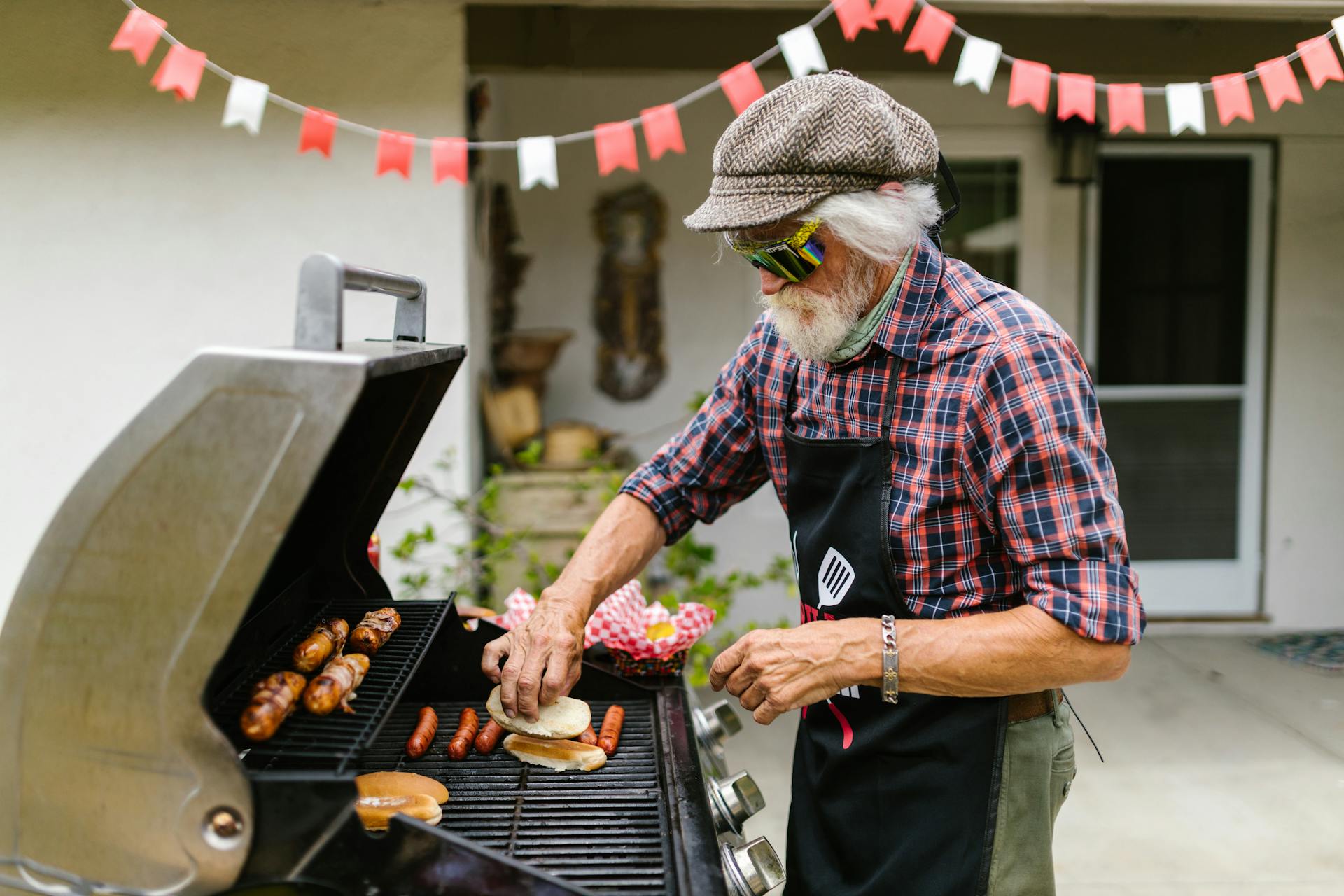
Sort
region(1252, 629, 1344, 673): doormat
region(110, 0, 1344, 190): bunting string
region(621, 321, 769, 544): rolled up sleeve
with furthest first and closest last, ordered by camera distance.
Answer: region(1252, 629, 1344, 673): doormat < region(110, 0, 1344, 190): bunting string < region(621, 321, 769, 544): rolled up sleeve

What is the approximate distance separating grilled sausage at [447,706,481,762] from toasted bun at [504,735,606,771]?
75 mm

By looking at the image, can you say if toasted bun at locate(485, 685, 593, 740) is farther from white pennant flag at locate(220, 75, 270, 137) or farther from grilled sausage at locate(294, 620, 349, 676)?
white pennant flag at locate(220, 75, 270, 137)

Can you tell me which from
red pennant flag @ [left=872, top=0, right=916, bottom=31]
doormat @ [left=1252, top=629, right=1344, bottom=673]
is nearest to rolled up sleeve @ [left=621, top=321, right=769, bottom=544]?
red pennant flag @ [left=872, top=0, right=916, bottom=31]

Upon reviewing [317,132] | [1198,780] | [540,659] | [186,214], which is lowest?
[1198,780]

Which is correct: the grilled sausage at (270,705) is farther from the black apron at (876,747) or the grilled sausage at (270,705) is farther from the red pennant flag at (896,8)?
the red pennant flag at (896,8)

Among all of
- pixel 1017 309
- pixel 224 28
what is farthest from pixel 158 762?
pixel 224 28

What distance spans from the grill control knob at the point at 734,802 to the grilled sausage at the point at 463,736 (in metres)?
0.48

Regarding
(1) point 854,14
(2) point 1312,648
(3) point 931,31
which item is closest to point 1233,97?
(3) point 931,31

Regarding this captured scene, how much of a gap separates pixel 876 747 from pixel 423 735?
0.84m

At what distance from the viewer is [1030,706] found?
1.76 metres

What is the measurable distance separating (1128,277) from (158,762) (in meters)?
5.79

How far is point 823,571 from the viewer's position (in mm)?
1864

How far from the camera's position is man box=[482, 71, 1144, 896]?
1540 millimetres

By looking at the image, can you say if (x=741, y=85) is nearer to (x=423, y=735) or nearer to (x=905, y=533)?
(x=905, y=533)
